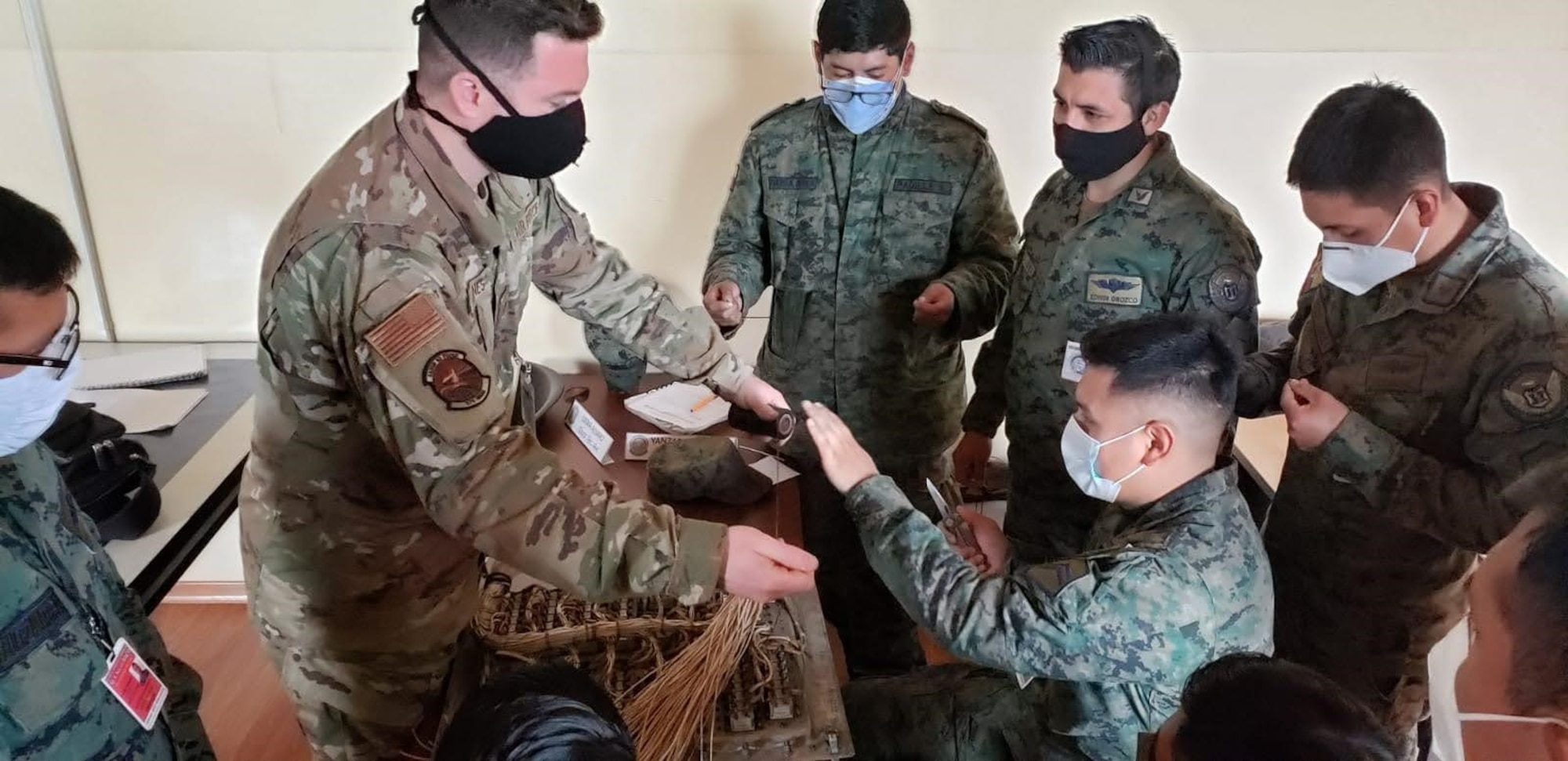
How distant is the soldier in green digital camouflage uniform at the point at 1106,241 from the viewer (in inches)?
86.9

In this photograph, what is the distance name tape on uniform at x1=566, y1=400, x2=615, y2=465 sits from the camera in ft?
8.76

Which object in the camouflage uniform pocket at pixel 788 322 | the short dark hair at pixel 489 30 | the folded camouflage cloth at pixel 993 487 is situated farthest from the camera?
the folded camouflage cloth at pixel 993 487

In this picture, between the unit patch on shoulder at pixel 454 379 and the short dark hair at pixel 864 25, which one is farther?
the short dark hair at pixel 864 25

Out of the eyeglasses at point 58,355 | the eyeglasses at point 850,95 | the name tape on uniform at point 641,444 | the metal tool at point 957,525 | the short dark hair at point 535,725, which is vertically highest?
the eyeglasses at point 850,95

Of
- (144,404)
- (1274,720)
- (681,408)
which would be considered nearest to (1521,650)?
(1274,720)

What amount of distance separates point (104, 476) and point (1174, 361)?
212 centimetres

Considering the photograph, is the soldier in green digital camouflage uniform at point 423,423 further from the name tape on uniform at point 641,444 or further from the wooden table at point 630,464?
the name tape on uniform at point 641,444

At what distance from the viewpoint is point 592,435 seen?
2697 mm

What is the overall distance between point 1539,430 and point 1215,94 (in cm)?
174

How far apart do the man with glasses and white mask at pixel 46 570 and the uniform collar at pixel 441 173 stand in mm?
498

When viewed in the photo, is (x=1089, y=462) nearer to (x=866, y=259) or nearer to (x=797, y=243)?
(x=866, y=259)

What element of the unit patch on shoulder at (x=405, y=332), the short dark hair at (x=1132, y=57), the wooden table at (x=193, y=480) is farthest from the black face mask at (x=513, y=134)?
the short dark hair at (x=1132, y=57)

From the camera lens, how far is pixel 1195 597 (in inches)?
62.5

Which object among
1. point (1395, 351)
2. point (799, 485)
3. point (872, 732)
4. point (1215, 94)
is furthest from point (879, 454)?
point (1215, 94)
